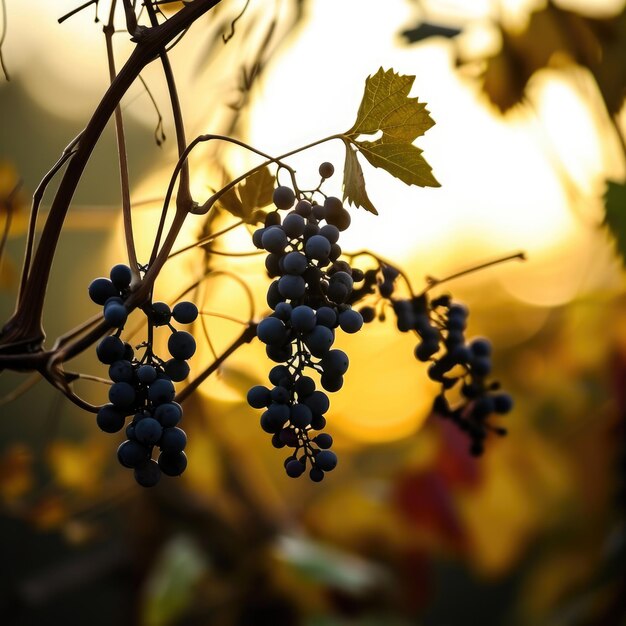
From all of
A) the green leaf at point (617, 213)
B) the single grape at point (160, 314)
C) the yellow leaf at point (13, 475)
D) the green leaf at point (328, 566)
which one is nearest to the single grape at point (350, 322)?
the single grape at point (160, 314)

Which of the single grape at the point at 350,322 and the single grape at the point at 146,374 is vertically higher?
the single grape at the point at 146,374

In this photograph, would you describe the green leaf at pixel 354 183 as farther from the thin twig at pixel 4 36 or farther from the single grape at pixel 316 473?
the thin twig at pixel 4 36

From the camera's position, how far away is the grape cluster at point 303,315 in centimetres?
41

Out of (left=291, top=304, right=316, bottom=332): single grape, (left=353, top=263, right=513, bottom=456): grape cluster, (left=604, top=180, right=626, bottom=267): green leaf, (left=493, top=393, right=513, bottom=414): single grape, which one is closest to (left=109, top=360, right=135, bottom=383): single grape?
(left=291, top=304, right=316, bottom=332): single grape

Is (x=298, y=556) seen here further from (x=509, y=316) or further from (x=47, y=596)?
(x=509, y=316)

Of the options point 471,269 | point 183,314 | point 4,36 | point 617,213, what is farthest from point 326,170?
point 617,213

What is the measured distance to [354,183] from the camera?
0.45 metres

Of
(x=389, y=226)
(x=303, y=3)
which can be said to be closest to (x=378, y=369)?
(x=389, y=226)

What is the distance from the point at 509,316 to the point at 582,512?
621mm

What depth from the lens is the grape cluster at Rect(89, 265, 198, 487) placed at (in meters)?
0.42

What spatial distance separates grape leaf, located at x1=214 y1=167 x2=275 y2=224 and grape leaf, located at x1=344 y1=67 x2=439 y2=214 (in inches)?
3.4

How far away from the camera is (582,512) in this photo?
1580 millimetres

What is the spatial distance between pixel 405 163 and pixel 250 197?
4.7 inches

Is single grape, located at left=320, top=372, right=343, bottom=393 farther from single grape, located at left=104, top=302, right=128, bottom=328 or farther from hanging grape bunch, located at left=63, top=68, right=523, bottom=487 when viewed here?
single grape, located at left=104, top=302, right=128, bottom=328
